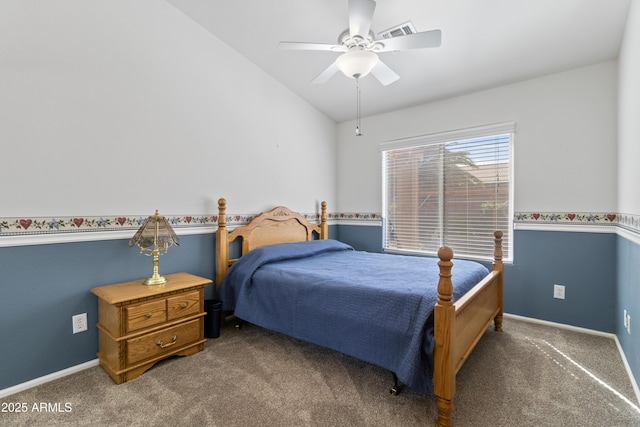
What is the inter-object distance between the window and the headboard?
3.40ft

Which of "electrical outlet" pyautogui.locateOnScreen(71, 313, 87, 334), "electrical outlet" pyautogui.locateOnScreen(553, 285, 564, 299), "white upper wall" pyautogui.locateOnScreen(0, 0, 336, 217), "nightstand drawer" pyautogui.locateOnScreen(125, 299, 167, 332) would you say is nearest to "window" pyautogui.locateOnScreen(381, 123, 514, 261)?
"electrical outlet" pyautogui.locateOnScreen(553, 285, 564, 299)

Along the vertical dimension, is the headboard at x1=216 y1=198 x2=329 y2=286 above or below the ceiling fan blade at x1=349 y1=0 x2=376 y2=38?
below

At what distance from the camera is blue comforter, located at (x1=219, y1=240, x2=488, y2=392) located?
67.6 inches

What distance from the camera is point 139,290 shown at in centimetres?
214

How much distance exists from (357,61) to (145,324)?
2304mm

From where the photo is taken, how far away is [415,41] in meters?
1.97

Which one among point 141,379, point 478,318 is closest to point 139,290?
point 141,379

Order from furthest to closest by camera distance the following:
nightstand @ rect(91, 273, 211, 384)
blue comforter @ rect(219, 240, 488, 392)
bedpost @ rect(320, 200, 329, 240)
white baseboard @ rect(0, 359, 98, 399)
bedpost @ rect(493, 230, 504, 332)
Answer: bedpost @ rect(320, 200, 329, 240), bedpost @ rect(493, 230, 504, 332), nightstand @ rect(91, 273, 211, 384), white baseboard @ rect(0, 359, 98, 399), blue comforter @ rect(219, 240, 488, 392)

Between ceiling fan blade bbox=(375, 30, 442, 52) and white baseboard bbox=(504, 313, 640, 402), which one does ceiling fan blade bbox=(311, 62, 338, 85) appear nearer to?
ceiling fan blade bbox=(375, 30, 442, 52)

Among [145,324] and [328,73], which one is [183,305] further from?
[328,73]

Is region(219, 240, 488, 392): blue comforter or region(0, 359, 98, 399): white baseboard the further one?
region(0, 359, 98, 399): white baseboard

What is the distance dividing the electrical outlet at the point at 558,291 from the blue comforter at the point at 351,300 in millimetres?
1002

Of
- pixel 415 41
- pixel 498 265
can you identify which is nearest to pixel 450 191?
pixel 498 265

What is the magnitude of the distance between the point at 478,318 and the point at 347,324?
100cm
